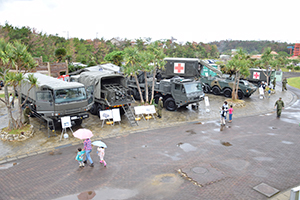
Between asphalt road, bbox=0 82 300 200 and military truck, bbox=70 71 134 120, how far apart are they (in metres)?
3.17

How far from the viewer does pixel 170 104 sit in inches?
734

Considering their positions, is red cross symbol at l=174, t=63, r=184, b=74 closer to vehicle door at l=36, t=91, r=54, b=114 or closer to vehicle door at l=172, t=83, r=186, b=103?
vehicle door at l=172, t=83, r=186, b=103

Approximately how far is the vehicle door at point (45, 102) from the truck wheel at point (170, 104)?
348 inches

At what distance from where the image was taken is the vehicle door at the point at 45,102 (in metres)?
13.1

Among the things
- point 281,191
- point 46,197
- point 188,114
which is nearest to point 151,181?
point 46,197

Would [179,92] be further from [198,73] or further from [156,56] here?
[198,73]

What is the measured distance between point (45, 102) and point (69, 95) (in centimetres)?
137

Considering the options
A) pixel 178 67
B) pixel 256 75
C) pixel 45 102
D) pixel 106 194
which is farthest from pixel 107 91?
pixel 256 75

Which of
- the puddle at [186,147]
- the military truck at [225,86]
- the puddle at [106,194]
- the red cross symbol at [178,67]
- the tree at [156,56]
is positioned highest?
the tree at [156,56]

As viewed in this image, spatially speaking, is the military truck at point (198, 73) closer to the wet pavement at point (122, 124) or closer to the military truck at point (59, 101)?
the wet pavement at point (122, 124)

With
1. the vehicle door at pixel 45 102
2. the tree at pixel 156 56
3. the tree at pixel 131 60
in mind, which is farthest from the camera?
the tree at pixel 156 56

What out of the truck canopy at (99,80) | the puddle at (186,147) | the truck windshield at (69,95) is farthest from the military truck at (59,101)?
the puddle at (186,147)

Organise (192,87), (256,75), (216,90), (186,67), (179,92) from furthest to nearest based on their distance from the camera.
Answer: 1. (256,75)
2. (216,90)
3. (186,67)
4. (192,87)
5. (179,92)

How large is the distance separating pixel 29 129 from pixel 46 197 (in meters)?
6.49
